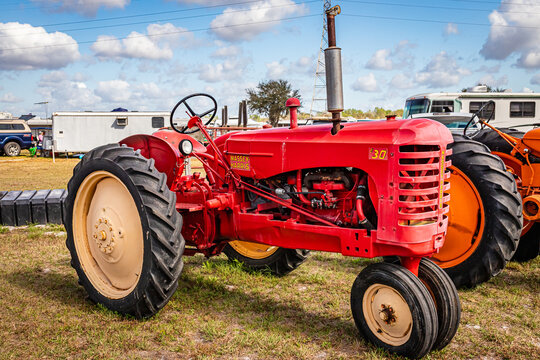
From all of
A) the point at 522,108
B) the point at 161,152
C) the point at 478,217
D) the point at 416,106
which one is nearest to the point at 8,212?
the point at 161,152

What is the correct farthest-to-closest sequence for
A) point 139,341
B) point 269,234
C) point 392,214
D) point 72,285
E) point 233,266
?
point 233,266 → point 72,285 → point 269,234 → point 139,341 → point 392,214

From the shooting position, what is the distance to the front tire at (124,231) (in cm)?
344

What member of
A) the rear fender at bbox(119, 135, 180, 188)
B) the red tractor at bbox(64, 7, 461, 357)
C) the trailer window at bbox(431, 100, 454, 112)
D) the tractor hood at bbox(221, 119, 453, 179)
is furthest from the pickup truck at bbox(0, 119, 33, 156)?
the tractor hood at bbox(221, 119, 453, 179)

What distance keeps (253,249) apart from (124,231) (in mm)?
1581

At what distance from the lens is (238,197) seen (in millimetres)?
4027

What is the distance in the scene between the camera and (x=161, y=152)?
445cm

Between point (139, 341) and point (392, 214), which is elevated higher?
point (392, 214)

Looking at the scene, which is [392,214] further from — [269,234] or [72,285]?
[72,285]

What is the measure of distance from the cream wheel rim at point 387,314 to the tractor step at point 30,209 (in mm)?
5442

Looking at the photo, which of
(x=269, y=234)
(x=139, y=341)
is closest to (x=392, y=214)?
(x=269, y=234)

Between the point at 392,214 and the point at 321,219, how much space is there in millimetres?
589

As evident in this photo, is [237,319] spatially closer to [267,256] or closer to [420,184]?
[267,256]

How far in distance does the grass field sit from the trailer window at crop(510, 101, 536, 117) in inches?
581

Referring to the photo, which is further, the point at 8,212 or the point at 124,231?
the point at 8,212
